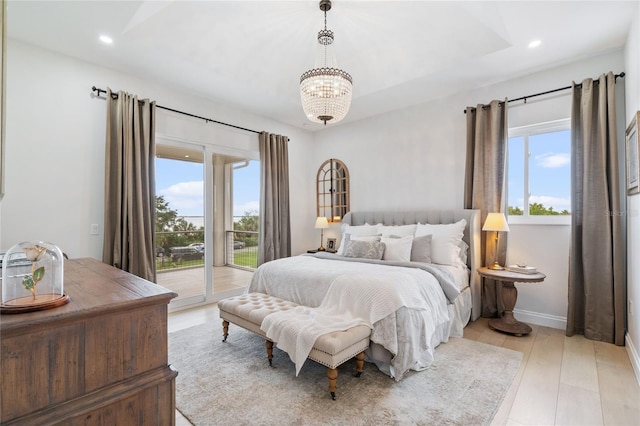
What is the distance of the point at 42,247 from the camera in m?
0.99

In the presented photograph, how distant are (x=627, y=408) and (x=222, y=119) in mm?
5070

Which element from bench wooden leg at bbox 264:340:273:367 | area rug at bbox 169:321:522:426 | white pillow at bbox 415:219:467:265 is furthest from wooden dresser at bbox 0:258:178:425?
white pillow at bbox 415:219:467:265

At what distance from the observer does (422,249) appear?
3557mm

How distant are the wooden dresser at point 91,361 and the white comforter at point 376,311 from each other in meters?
1.34

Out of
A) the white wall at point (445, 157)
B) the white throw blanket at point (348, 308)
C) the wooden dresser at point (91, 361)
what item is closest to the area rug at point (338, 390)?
the white throw blanket at point (348, 308)

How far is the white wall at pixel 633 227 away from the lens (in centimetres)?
244

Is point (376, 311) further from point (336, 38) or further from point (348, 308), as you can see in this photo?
point (336, 38)

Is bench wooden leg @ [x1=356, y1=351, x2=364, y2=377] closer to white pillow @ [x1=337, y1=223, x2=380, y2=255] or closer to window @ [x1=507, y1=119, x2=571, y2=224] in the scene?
white pillow @ [x1=337, y1=223, x2=380, y2=255]

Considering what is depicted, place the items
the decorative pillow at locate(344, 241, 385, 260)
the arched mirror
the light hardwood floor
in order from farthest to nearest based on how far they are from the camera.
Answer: the arched mirror, the decorative pillow at locate(344, 241, 385, 260), the light hardwood floor

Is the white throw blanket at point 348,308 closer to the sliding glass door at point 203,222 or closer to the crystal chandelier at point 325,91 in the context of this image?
the crystal chandelier at point 325,91

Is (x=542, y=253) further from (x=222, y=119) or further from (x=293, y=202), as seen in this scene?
(x=222, y=119)

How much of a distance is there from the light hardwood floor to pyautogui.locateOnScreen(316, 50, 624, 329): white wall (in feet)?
2.03

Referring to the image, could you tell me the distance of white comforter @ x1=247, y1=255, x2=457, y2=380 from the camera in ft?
7.61

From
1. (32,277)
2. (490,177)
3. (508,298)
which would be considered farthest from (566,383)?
(32,277)
